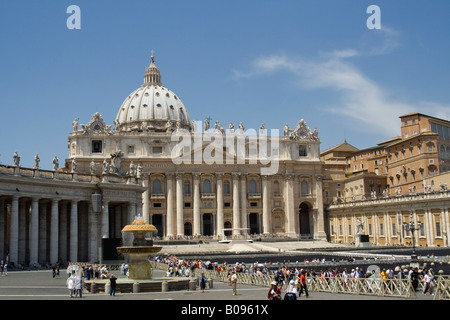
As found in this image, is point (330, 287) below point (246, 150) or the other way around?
below

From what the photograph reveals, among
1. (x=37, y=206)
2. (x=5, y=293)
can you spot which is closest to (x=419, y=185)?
(x=37, y=206)

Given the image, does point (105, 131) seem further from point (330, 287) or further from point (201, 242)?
point (330, 287)

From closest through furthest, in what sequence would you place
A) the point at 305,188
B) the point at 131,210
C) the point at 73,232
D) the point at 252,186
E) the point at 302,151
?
the point at 73,232 → the point at 131,210 → the point at 252,186 → the point at 305,188 → the point at 302,151

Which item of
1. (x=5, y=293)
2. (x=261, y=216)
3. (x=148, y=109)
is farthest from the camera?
(x=148, y=109)

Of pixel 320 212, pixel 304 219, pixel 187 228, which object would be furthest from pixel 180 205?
pixel 304 219

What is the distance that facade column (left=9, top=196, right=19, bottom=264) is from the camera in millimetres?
41719

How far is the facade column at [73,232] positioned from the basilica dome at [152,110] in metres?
81.9

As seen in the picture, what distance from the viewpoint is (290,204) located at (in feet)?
342

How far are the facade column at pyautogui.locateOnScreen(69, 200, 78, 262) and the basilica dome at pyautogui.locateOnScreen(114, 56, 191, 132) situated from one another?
269ft

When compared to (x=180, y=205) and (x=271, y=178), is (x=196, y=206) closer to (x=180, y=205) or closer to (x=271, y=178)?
(x=180, y=205)

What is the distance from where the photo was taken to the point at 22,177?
4241 cm

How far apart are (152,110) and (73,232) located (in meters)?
89.7

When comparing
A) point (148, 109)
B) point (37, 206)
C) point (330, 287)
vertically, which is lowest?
point (330, 287)

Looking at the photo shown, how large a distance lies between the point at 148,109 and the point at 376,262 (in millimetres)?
97793
